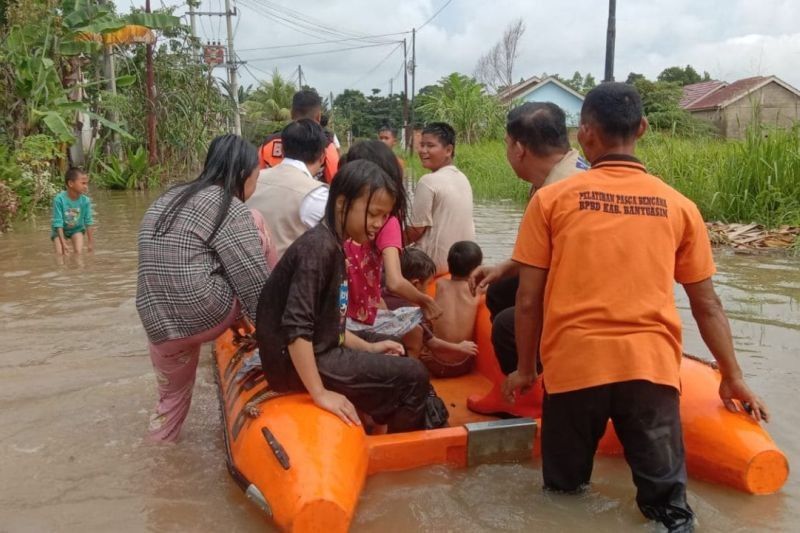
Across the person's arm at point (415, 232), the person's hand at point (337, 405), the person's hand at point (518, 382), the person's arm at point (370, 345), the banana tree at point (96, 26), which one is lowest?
the person's hand at point (337, 405)

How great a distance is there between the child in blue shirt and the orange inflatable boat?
5578mm

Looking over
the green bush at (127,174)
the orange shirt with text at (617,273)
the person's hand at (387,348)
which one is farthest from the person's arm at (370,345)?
the green bush at (127,174)

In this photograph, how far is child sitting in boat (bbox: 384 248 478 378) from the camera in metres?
3.72

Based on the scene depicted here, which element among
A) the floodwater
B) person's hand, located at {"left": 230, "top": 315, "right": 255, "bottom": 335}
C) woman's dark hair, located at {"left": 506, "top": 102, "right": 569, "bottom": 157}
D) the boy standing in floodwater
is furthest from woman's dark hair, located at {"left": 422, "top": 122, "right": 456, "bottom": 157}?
the floodwater

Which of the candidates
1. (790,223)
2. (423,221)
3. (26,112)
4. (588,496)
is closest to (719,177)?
(790,223)

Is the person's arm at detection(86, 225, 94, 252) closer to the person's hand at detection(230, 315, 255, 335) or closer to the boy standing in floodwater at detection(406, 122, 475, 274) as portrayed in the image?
the boy standing in floodwater at detection(406, 122, 475, 274)

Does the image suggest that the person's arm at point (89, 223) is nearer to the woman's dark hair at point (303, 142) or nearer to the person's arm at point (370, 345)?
the woman's dark hair at point (303, 142)

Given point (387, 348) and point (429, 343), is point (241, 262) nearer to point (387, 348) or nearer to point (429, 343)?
point (387, 348)

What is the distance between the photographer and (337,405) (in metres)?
2.77

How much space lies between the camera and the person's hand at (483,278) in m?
3.17

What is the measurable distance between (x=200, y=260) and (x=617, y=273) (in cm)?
168

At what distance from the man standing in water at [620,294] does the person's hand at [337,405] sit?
743mm

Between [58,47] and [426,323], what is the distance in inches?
501

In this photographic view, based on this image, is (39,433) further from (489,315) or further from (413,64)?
(413,64)
